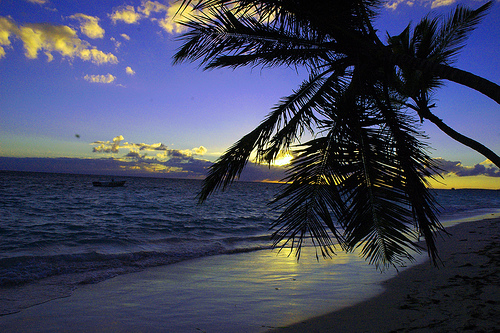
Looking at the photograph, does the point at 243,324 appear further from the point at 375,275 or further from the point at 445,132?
the point at 445,132

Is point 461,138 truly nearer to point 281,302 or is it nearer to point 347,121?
point 347,121

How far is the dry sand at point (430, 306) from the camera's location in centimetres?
325

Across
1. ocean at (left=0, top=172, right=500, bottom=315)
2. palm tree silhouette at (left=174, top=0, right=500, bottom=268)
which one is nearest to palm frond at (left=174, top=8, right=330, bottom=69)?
palm tree silhouette at (left=174, top=0, right=500, bottom=268)

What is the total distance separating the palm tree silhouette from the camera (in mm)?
3150

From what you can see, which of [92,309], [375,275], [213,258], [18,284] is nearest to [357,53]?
[375,275]

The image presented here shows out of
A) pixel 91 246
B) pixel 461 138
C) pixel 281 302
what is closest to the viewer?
pixel 461 138

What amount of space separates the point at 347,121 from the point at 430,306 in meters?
2.68

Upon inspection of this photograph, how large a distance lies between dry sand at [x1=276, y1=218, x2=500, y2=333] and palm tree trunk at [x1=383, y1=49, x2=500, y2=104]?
2.37m

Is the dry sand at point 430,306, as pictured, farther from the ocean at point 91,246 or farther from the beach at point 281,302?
the ocean at point 91,246

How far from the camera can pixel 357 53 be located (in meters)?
3.56

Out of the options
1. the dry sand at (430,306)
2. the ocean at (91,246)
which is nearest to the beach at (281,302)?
the dry sand at (430,306)

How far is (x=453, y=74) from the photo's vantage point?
2.81 metres

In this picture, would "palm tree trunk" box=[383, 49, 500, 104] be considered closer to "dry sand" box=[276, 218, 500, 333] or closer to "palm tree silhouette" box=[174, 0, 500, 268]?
"palm tree silhouette" box=[174, 0, 500, 268]

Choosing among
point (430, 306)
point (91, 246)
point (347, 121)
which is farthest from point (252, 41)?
point (91, 246)
